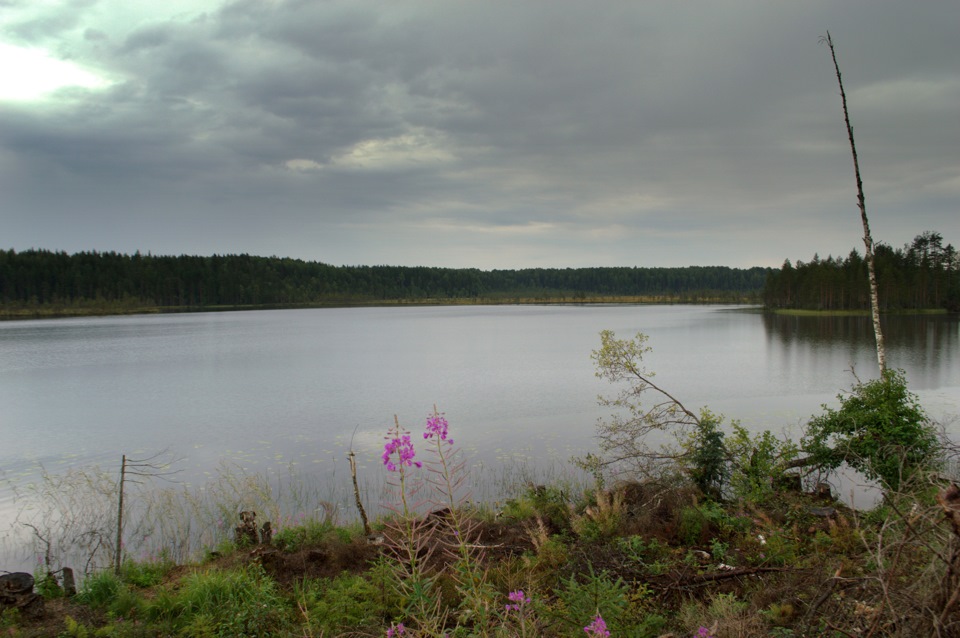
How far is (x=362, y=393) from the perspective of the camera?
25.2 metres

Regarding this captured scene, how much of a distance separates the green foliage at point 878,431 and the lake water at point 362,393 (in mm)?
5100

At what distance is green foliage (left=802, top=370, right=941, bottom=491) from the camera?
32.9 feet

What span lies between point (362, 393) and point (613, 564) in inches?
771

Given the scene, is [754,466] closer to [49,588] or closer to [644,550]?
[644,550]

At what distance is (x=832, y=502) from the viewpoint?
10055mm

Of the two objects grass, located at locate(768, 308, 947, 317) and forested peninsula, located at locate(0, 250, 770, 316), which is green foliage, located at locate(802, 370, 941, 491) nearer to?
grass, located at locate(768, 308, 947, 317)

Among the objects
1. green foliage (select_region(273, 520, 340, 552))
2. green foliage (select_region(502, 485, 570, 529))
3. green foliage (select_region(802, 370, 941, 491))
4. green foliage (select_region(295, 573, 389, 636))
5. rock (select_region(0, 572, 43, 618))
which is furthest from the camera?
green foliage (select_region(802, 370, 941, 491))

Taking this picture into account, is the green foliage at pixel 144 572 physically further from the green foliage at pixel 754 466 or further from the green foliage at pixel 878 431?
the green foliage at pixel 878 431

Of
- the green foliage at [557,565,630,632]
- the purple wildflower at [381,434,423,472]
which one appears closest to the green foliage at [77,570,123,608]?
the green foliage at [557,565,630,632]

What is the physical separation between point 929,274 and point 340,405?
83909 millimetres

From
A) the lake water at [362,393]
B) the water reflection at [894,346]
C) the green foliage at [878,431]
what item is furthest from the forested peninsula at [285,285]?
the green foliage at [878,431]

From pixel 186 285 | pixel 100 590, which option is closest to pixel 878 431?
pixel 100 590

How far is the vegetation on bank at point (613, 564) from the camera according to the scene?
3.24 m

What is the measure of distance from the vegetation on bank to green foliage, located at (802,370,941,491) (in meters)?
0.04
